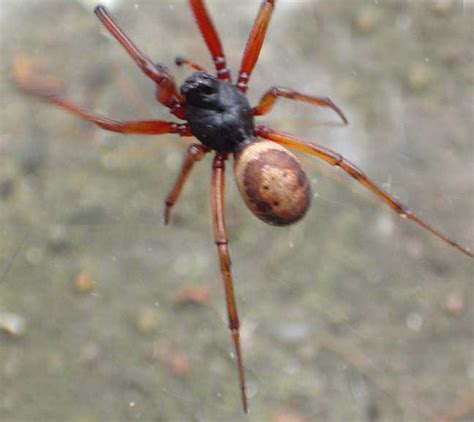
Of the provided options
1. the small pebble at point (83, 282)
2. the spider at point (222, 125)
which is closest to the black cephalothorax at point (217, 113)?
the spider at point (222, 125)

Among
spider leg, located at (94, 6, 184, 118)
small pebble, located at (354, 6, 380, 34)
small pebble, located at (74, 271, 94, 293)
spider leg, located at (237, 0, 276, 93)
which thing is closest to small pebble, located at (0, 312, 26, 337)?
small pebble, located at (74, 271, 94, 293)

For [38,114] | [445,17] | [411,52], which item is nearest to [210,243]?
[38,114]

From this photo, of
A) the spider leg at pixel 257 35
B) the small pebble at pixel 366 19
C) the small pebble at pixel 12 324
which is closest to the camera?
the spider leg at pixel 257 35

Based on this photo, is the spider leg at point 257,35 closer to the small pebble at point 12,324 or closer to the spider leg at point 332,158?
the spider leg at point 332,158

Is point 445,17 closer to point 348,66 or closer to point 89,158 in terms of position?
point 348,66

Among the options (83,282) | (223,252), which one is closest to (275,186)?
(223,252)

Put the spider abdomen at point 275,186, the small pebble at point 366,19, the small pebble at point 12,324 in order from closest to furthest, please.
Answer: the spider abdomen at point 275,186 → the small pebble at point 12,324 → the small pebble at point 366,19

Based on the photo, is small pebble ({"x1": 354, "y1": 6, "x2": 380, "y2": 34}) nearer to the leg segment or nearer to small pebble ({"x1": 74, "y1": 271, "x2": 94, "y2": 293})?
the leg segment
